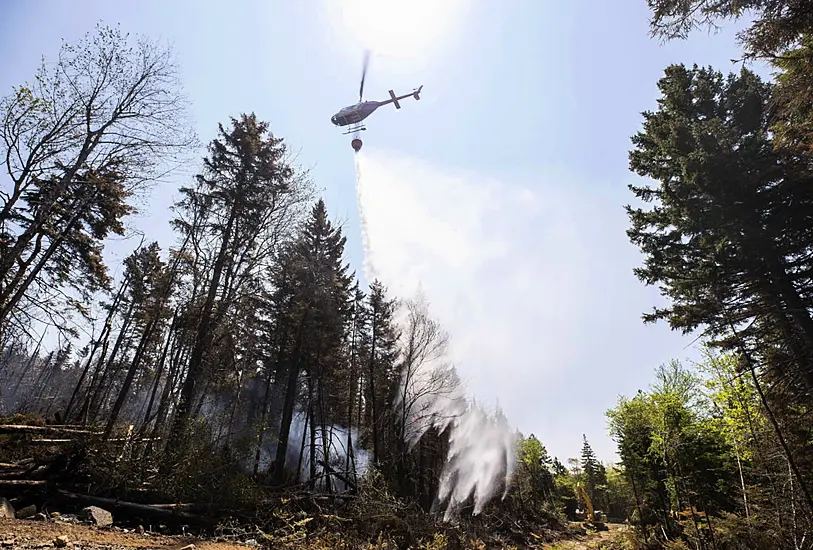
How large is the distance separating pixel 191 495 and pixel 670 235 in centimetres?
1589

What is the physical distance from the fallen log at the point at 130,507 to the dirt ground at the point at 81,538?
149 centimetres

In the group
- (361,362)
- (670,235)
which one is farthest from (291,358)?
(670,235)

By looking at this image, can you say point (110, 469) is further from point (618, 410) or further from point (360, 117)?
A: point (618, 410)

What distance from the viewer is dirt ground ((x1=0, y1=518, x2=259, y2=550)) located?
5035mm

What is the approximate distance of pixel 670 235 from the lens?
11719 mm

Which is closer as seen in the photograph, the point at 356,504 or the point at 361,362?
the point at 356,504

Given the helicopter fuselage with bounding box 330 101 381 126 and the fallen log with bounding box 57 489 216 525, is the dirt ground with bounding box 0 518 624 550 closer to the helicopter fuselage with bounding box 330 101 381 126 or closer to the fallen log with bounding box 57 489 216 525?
the fallen log with bounding box 57 489 216 525

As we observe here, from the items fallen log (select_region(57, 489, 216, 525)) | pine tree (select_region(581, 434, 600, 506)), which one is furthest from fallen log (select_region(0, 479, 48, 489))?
pine tree (select_region(581, 434, 600, 506))

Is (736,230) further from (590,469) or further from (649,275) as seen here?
(590,469)

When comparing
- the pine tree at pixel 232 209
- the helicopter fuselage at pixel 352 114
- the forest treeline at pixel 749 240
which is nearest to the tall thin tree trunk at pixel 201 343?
the pine tree at pixel 232 209

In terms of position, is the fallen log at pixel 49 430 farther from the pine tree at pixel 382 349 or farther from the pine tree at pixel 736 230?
the pine tree at pixel 736 230

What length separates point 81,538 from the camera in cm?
580

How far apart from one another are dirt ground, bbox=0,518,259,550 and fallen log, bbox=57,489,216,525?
1.49 m

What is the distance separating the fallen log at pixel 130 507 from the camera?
811cm
